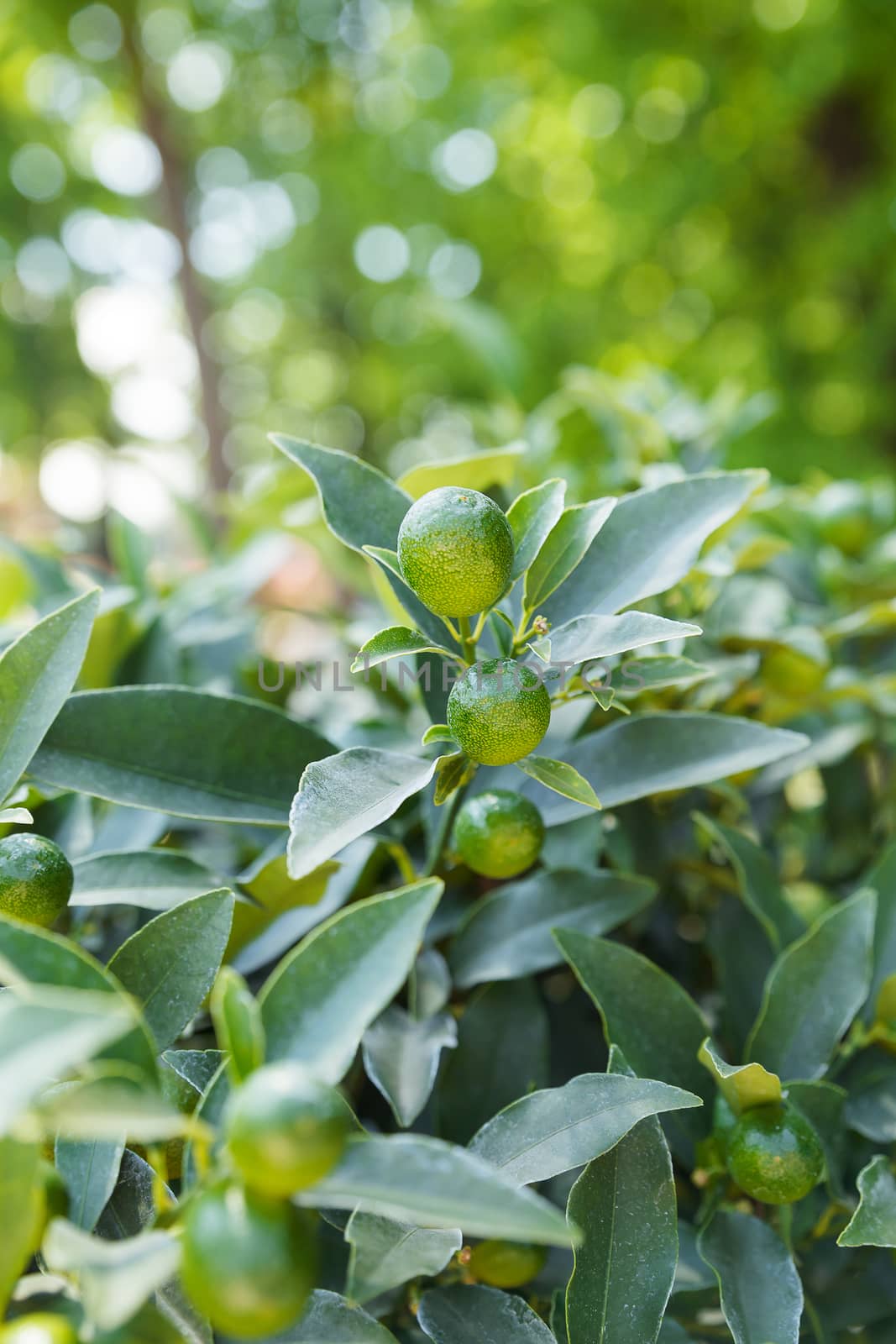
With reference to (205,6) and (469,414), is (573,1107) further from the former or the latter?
(205,6)

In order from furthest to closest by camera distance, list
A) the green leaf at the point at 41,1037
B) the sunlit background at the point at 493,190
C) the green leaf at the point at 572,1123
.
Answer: the sunlit background at the point at 493,190, the green leaf at the point at 572,1123, the green leaf at the point at 41,1037

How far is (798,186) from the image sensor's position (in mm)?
3924

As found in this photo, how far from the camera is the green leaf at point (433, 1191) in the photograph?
0.24 metres

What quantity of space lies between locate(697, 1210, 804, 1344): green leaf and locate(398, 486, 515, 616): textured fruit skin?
288mm

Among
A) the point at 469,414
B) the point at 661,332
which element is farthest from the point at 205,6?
the point at 469,414

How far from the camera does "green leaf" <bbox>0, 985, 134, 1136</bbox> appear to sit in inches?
8.9

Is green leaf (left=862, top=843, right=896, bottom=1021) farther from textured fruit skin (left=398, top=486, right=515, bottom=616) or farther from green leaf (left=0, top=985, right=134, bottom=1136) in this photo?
green leaf (left=0, top=985, right=134, bottom=1136)

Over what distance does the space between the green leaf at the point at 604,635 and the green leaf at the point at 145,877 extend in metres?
0.19

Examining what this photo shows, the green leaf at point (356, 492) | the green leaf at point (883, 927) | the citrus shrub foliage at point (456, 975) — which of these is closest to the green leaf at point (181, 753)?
the citrus shrub foliage at point (456, 975)

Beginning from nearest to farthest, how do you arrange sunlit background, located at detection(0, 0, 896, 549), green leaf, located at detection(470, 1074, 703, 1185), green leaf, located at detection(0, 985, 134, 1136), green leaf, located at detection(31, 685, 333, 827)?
1. green leaf, located at detection(0, 985, 134, 1136)
2. green leaf, located at detection(470, 1074, 703, 1185)
3. green leaf, located at detection(31, 685, 333, 827)
4. sunlit background, located at detection(0, 0, 896, 549)

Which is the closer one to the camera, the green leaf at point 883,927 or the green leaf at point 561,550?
the green leaf at point 561,550

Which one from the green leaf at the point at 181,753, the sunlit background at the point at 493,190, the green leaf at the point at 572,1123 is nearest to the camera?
the green leaf at the point at 572,1123

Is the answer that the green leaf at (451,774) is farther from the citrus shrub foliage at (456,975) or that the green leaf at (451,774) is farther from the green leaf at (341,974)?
the green leaf at (341,974)

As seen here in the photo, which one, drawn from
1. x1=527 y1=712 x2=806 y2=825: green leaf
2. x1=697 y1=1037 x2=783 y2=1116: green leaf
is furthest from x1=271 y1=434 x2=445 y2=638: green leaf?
x1=697 y1=1037 x2=783 y2=1116: green leaf
